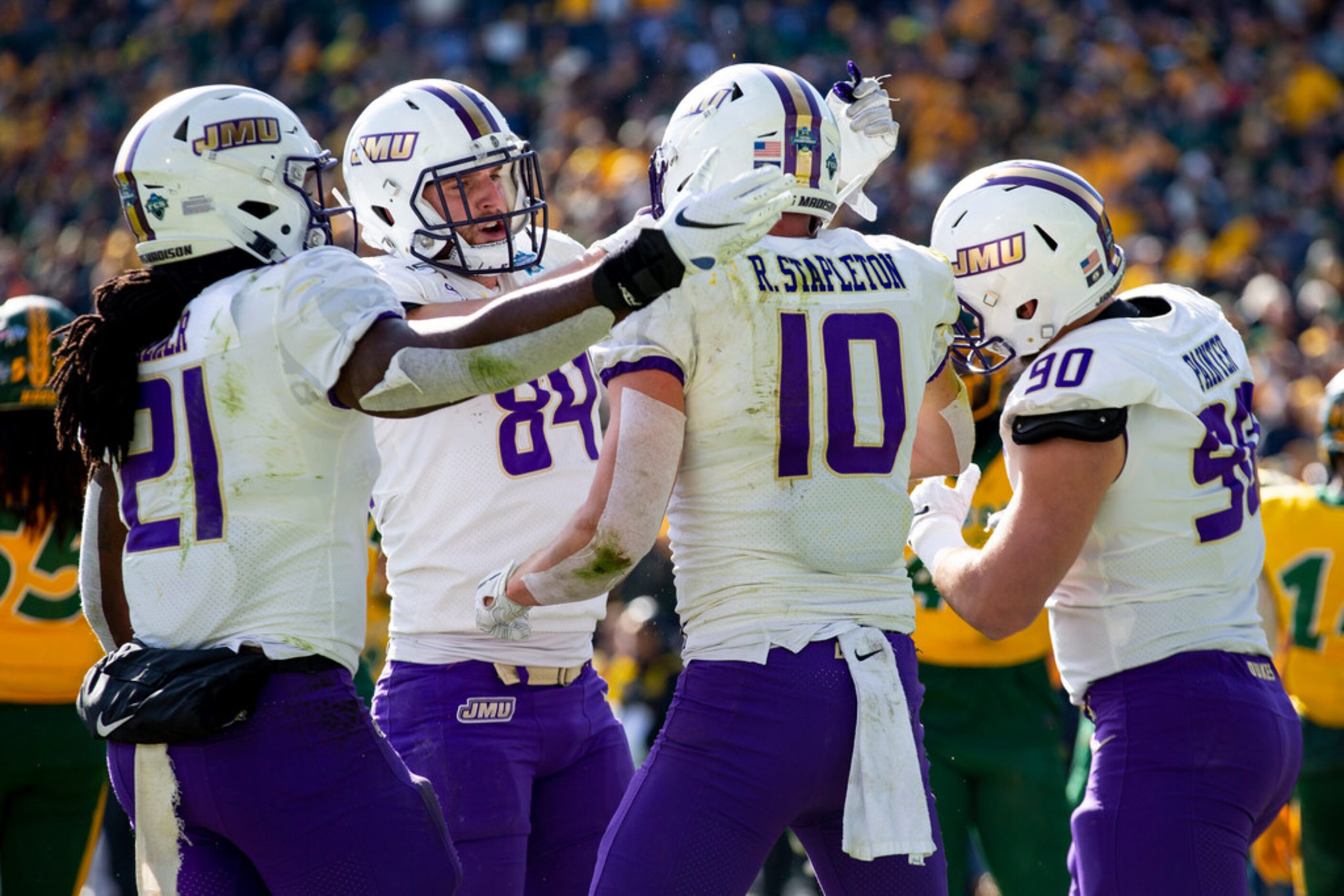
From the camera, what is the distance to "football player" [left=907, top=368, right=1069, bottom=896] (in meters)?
4.43

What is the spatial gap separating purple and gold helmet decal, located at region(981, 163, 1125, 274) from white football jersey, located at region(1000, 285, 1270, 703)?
0.23 m

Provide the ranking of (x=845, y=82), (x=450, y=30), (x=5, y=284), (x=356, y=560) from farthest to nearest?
1. (x=450, y=30)
2. (x=5, y=284)
3. (x=845, y=82)
4. (x=356, y=560)

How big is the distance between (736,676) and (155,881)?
1.03m

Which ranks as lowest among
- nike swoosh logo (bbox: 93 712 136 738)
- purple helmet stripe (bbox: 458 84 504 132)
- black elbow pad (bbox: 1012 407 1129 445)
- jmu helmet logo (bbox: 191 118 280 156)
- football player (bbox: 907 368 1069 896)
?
football player (bbox: 907 368 1069 896)

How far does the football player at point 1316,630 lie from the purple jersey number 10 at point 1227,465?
1.87m

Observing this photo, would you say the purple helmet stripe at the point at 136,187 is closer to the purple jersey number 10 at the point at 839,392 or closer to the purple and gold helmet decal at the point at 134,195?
the purple and gold helmet decal at the point at 134,195

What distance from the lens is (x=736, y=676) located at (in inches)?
109

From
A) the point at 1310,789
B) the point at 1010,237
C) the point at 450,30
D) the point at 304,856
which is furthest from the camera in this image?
the point at 450,30

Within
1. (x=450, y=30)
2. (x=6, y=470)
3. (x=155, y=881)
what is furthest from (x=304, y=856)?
(x=450, y=30)

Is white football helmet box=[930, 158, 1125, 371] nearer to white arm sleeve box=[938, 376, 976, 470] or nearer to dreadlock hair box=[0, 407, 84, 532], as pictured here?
white arm sleeve box=[938, 376, 976, 470]

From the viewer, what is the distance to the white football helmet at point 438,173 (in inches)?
143

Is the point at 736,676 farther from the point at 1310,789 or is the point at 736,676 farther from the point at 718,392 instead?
the point at 1310,789

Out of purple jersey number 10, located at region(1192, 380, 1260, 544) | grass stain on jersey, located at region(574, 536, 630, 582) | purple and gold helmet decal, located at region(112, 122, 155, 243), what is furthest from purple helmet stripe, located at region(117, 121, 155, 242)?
purple jersey number 10, located at region(1192, 380, 1260, 544)

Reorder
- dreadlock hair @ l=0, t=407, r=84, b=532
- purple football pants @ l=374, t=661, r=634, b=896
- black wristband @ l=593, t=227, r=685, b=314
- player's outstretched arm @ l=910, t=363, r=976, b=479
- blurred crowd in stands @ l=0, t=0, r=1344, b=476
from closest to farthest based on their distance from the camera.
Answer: black wristband @ l=593, t=227, r=685, b=314 → purple football pants @ l=374, t=661, r=634, b=896 → player's outstretched arm @ l=910, t=363, r=976, b=479 → dreadlock hair @ l=0, t=407, r=84, b=532 → blurred crowd in stands @ l=0, t=0, r=1344, b=476
